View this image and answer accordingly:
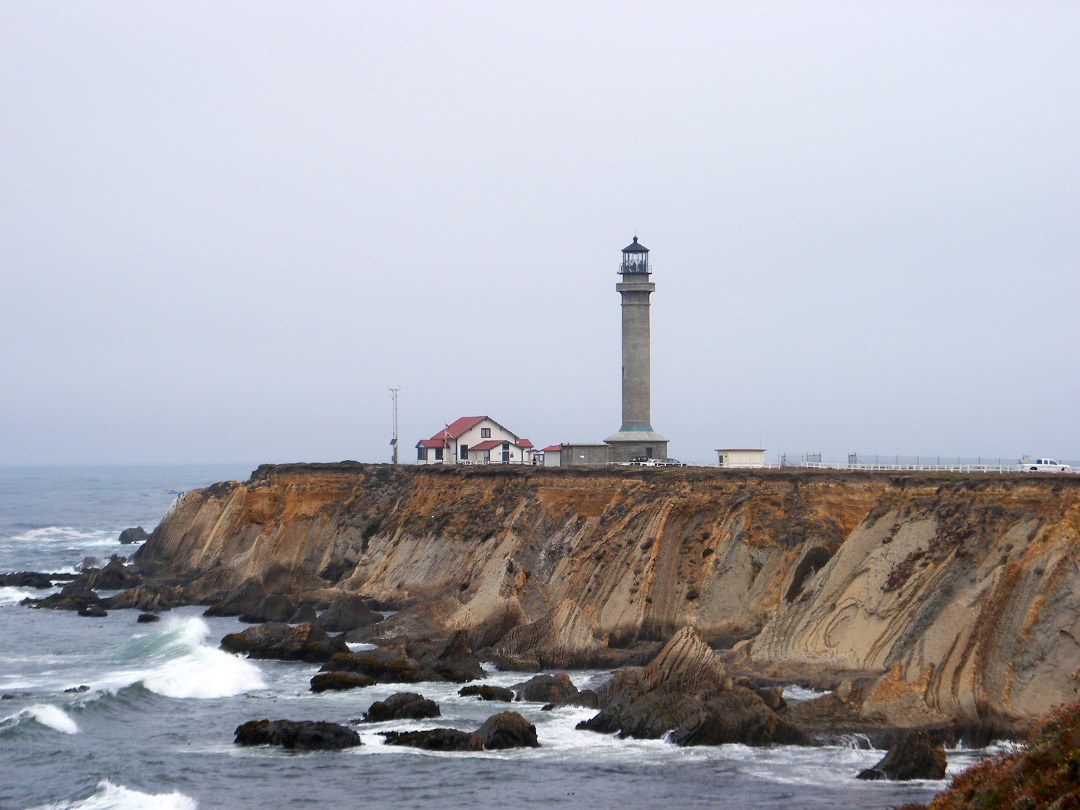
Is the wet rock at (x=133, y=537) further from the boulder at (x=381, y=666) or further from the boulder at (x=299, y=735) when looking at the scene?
the boulder at (x=299, y=735)

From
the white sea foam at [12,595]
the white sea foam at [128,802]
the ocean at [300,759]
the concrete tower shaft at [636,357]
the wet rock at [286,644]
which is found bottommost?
the white sea foam at [128,802]

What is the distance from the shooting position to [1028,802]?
14.3 metres

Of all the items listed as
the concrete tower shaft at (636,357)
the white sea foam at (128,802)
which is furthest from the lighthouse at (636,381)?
the white sea foam at (128,802)

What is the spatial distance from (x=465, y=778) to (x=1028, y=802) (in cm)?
1526

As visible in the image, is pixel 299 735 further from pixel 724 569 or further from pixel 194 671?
pixel 724 569

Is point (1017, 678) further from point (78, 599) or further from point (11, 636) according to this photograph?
point (78, 599)

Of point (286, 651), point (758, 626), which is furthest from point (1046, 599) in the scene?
point (286, 651)

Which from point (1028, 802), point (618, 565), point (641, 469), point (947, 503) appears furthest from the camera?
point (641, 469)

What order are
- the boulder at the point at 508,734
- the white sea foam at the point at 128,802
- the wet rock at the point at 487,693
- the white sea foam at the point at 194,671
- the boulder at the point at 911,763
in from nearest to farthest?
the white sea foam at the point at 128,802, the boulder at the point at 911,763, the boulder at the point at 508,734, the wet rock at the point at 487,693, the white sea foam at the point at 194,671

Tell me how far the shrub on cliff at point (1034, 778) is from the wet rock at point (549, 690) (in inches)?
691

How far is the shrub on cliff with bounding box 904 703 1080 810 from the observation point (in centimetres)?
1418

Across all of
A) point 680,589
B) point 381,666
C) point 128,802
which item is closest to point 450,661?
point 381,666

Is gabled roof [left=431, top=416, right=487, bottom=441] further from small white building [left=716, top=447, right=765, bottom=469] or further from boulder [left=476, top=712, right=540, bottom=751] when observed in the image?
boulder [left=476, top=712, right=540, bottom=751]

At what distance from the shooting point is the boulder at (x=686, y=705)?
Answer: 29.1 m
